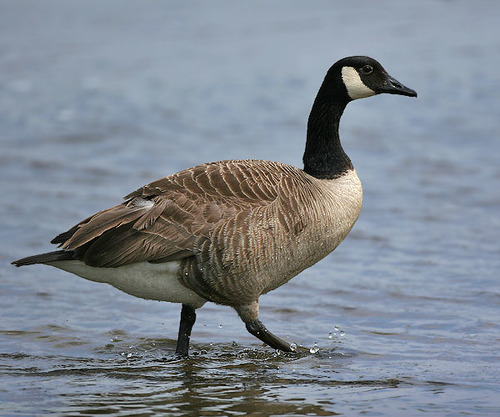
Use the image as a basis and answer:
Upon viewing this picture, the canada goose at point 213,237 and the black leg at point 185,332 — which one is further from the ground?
the canada goose at point 213,237

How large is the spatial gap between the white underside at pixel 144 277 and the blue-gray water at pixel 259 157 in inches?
22.0

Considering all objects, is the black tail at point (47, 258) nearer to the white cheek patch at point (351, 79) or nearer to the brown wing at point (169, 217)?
the brown wing at point (169, 217)

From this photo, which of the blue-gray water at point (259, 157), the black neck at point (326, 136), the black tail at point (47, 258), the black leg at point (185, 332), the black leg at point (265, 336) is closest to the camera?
the blue-gray water at point (259, 157)

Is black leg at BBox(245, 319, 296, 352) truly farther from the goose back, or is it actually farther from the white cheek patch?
the white cheek patch

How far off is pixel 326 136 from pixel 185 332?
199 centimetres

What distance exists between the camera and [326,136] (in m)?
7.57

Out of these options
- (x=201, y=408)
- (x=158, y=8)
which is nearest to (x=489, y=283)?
(x=201, y=408)

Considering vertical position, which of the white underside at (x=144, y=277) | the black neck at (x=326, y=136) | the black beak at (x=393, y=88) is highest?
the black beak at (x=393, y=88)

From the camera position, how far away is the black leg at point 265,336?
7000mm

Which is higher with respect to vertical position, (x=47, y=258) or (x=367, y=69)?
(x=367, y=69)

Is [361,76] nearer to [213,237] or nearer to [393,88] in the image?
[393,88]

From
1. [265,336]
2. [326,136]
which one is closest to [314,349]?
[265,336]

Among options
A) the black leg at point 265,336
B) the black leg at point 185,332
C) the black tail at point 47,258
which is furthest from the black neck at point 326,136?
the black tail at point 47,258

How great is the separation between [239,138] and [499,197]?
14.7 feet
